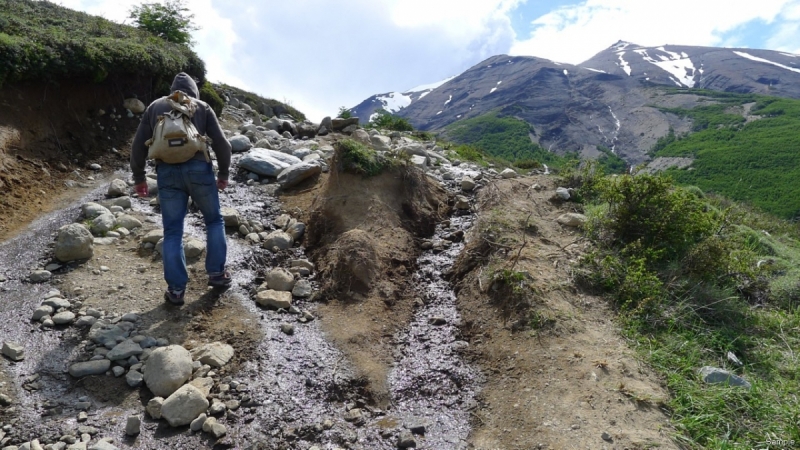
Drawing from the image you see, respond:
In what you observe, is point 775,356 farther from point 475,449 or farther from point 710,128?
point 710,128

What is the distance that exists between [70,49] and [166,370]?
28.1ft

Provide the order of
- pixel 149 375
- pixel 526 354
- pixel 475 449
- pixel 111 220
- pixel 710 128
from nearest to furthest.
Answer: pixel 475 449, pixel 149 375, pixel 526 354, pixel 111 220, pixel 710 128

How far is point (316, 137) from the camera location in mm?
14195

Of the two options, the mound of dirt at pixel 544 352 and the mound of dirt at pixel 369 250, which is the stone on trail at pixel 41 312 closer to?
the mound of dirt at pixel 369 250

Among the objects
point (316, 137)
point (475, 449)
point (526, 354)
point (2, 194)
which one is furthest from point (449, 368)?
point (316, 137)

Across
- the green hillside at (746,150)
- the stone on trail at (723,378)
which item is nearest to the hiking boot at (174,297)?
the stone on trail at (723,378)

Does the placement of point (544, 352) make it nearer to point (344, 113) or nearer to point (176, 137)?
point (176, 137)

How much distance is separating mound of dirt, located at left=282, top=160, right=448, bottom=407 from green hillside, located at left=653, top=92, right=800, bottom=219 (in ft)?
166

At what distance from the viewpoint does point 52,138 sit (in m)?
9.46

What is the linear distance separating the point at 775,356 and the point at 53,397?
24.8 feet

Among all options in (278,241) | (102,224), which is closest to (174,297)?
(278,241)

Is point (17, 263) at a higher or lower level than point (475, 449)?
higher

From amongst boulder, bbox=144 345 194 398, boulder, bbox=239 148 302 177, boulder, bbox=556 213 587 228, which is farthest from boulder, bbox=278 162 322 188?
boulder, bbox=144 345 194 398

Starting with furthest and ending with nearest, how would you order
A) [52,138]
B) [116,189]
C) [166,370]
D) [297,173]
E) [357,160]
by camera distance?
[297,173] → [52,138] → [116,189] → [357,160] → [166,370]
